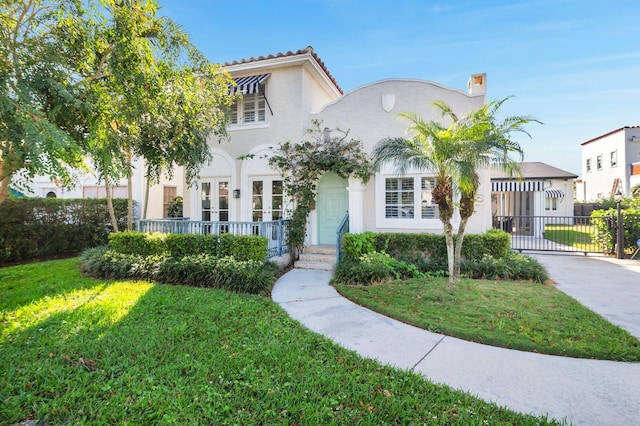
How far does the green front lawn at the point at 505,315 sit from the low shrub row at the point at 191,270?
94.1 inches

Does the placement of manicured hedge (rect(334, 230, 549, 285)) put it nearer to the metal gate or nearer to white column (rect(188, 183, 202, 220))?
the metal gate

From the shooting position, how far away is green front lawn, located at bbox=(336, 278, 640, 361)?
5.18 metres

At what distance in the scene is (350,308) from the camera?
287 inches

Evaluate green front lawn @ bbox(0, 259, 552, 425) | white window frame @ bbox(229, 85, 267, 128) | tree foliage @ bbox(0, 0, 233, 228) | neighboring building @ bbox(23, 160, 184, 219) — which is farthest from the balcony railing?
neighboring building @ bbox(23, 160, 184, 219)

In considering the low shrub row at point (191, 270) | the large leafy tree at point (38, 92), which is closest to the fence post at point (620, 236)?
the low shrub row at point (191, 270)

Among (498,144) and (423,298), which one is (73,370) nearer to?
(423,298)

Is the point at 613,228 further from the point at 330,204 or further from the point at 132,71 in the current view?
the point at 132,71

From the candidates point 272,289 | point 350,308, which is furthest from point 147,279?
point 350,308

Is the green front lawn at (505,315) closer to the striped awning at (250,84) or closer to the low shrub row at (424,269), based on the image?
the low shrub row at (424,269)

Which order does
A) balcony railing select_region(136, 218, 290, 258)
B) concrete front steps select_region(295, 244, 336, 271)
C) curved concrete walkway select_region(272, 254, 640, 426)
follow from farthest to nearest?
concrete front steps select_region(295, 244, 336, 271)
balcony railing select_region(136, 218, 290, 258)
curved concrete walkway select_region(272, 254, 640, 426)

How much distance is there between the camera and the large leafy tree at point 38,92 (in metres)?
5.32

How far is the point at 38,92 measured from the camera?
6035 millimetres

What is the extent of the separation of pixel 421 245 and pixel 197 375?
8.65 m

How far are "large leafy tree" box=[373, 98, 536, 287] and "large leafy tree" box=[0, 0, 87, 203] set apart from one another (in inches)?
295
